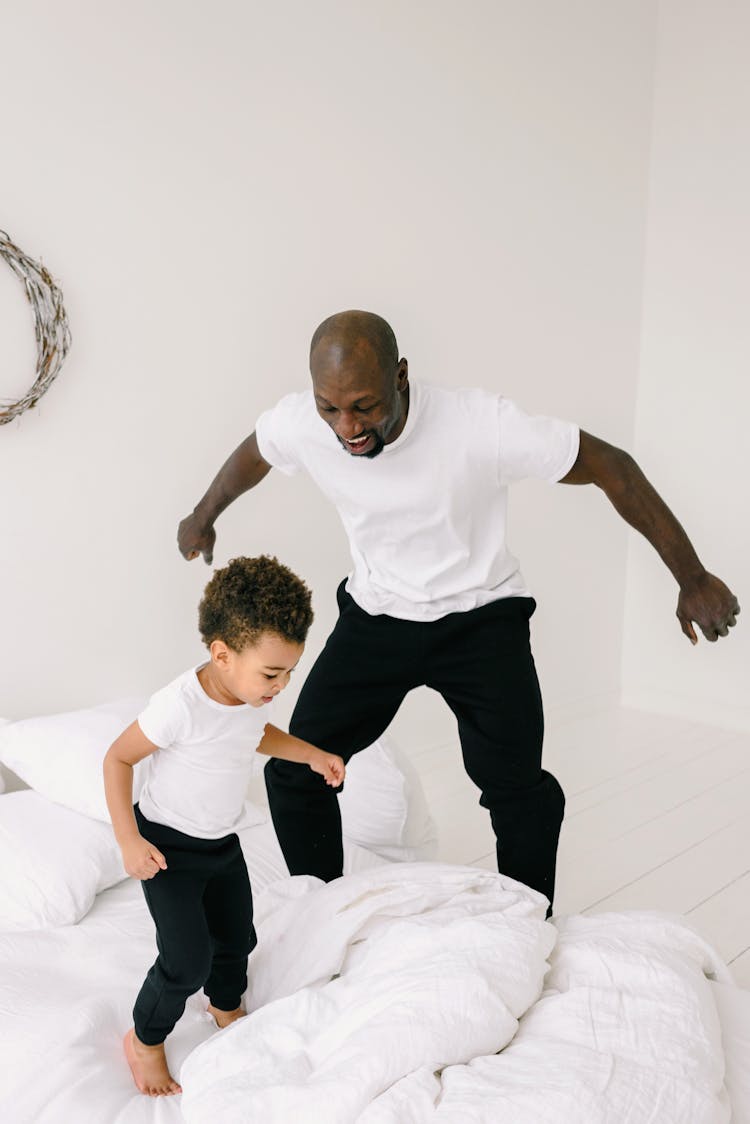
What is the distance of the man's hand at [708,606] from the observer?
1846mm

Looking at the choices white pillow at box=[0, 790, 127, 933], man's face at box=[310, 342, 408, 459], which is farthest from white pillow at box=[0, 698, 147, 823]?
man's face at box=[310, 342, 408, 459]

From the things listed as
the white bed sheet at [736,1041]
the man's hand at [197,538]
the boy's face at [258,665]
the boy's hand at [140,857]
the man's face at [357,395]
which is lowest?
the white bed sheet at [736,1041]

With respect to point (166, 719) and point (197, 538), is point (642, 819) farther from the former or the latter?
point (166, 719)

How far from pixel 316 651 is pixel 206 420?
0.78 meters

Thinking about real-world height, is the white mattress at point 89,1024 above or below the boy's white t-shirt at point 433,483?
below

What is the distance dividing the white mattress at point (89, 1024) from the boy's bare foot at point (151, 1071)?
0.02 meters

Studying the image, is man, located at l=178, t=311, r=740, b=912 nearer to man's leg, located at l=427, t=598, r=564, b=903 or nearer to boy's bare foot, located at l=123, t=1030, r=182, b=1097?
man's leg, located at l=427, t=598, r=564, b=903

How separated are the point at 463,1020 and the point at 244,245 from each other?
7.05 ft

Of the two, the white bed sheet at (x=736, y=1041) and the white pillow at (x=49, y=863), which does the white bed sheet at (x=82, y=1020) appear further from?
the white bed sheet at (x=736, y=1041)

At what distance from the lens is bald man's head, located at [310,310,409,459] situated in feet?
5.79

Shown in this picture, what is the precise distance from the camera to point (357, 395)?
5.80 feet

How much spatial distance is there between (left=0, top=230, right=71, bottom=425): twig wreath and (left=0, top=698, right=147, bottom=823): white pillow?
69 cm

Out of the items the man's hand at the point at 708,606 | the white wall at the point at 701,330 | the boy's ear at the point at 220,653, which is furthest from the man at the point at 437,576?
the white wall at the point at 701,330

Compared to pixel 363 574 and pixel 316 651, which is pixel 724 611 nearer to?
pixel 363 574
